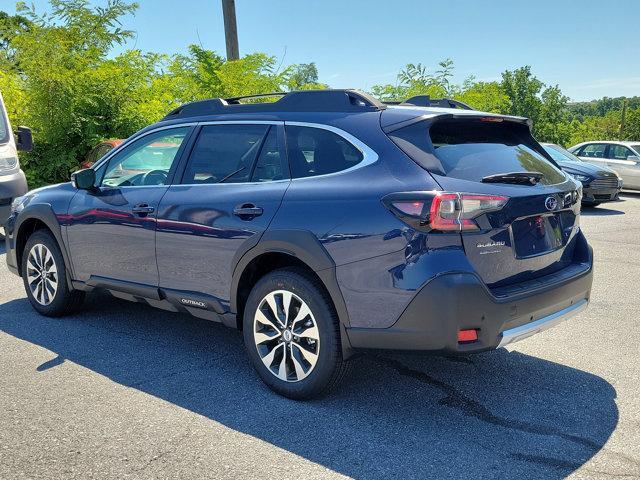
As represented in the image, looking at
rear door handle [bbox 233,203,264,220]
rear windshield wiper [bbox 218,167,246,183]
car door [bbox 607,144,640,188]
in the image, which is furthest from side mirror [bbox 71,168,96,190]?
car door [bbox 607,144,640,188]

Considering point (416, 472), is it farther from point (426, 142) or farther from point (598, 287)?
point (598, 287)

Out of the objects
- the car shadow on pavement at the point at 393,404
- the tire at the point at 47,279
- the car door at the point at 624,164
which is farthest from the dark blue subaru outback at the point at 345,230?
the car door at the point at 624,164

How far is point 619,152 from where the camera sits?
19312mm

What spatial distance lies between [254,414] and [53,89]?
1276 centimetres

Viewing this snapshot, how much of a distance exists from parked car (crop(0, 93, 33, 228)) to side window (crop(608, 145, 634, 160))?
16020 millimetres

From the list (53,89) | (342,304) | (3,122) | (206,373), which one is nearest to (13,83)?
(53,89)

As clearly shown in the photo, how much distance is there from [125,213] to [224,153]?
98cm

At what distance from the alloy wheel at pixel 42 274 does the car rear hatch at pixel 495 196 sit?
3486 millimetres

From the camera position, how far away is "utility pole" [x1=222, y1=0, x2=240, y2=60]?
13.6 m

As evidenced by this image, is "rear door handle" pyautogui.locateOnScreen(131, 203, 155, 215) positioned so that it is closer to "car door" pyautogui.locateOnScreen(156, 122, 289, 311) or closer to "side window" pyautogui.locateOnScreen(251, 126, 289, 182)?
"car door" pyautogui.locateOnScreen(156, 122, 289, 311)

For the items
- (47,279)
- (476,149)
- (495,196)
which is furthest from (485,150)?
(47,279)

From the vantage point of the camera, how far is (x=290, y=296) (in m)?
3.94

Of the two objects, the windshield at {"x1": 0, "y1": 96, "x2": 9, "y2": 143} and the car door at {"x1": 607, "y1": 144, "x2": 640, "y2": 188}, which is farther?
the car door at {"x1": 607, "y1": 144, "x2": 640, "y2": 188}

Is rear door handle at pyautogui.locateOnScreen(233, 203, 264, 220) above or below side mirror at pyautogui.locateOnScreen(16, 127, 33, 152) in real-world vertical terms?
below
